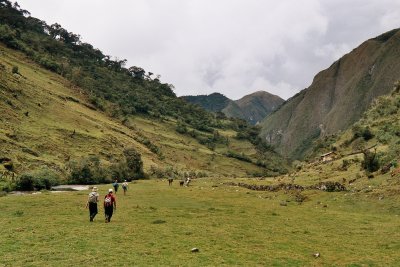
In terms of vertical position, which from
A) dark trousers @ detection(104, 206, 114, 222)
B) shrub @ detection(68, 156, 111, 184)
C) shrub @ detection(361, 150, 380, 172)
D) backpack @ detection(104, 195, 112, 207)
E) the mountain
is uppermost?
the mountain

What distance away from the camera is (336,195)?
2138 inches

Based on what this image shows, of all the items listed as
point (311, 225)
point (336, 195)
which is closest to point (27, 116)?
point (336, 195)

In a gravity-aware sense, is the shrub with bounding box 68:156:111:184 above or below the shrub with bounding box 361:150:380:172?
above

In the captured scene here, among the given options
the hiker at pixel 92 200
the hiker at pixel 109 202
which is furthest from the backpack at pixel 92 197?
the hiker at pixel 109 202

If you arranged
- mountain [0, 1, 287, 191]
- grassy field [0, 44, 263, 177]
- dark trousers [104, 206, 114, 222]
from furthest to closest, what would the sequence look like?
1. grassy field [0, 44, 263, 177]
2. mountain [0, 1, 287, 191]
3. dark trousers [104, 206, 114, 222]

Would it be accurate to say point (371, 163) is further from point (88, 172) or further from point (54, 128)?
point (54, 128)

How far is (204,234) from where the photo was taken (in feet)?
97.6

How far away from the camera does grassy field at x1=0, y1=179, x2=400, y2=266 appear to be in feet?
73.9

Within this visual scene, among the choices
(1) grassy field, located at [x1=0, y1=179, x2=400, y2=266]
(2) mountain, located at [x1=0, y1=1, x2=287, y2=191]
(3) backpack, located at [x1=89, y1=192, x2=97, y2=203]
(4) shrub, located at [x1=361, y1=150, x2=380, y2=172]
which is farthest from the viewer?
(2) mountain, located at [x1=0, y1=1, x2=287, y2=191]

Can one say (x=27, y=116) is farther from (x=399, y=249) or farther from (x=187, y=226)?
(x=399, y=249)

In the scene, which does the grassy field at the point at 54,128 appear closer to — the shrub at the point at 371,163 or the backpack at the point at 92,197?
the backpack at the point at 92,197

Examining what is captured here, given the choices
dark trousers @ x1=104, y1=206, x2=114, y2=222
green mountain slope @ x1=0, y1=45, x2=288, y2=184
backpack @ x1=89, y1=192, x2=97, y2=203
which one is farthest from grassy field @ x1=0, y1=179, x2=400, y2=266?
green mountain slope @ x1=0, y1=45, x2=288, y2=184

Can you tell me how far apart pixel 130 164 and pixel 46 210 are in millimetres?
67266

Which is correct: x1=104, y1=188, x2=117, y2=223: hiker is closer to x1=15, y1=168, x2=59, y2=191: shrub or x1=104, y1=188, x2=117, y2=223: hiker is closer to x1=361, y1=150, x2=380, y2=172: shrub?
x1=15, y1=168, x2=59, y2=191: shrub
